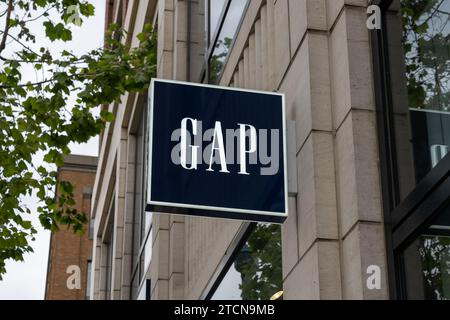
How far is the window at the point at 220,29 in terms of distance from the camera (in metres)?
12.1

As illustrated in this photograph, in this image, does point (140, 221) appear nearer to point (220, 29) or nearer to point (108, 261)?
point (220, 29)

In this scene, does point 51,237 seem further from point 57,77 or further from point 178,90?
point 178,90

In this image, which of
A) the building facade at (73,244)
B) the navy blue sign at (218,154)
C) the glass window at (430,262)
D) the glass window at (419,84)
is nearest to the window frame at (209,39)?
the navy blue sign at (218,154)

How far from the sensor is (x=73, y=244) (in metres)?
52.5

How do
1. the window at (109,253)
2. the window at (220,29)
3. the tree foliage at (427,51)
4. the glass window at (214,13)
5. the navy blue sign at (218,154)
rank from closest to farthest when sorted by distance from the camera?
the tree foliage at (427,51) < the navy blue sign at (218,154) < the window at (220,29) < the glass window at (214,13) < the window at (109,253)

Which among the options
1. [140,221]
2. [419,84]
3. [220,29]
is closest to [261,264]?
[419,84]

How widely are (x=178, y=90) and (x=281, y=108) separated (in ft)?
3.19

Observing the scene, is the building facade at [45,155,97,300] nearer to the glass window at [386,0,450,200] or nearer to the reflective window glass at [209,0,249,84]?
the reflective window glass at [209,0,249,84]

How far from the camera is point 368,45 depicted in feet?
25.2

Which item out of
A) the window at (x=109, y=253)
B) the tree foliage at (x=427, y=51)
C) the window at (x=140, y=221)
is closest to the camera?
the tree foliage at (x=427, y=51)

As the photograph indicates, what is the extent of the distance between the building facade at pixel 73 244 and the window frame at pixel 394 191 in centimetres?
4395

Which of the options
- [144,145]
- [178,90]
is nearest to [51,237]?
[144,145]

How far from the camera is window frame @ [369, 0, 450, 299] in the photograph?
6.31 m

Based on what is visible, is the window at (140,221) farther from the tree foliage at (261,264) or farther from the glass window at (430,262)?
the glass window at (430,262)
